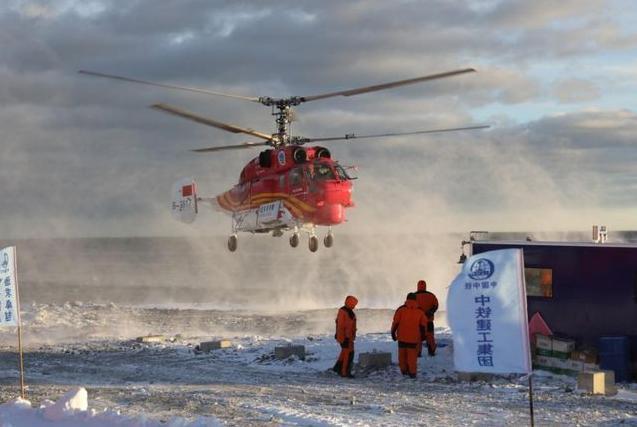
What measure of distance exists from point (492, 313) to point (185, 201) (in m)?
21.7

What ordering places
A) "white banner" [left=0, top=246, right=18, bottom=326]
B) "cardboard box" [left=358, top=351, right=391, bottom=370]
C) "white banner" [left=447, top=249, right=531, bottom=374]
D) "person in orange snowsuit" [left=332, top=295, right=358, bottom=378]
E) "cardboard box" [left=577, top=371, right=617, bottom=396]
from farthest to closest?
"cardboard box" [left=358, top=351, right=391, bottom=370], "person in orange snowsuit" [left=332, top=295, right=358, bottom=378], "cardboard box" [left=577, top=371, right=617, bottom=396], "white banner" [left=0, top=246, right=18, bottom=326], "white banner" [left=447, top=249, right=531, bottom=374]

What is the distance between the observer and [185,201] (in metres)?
29.6

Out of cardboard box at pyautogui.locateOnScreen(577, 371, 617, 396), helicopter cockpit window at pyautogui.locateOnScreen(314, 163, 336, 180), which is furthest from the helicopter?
cardboard box at pyautogui.locateOnScreen(577, 371, 617, 396)

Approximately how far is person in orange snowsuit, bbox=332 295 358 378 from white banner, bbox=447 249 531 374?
23.2 feet

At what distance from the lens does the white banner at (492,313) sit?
8.74 metres

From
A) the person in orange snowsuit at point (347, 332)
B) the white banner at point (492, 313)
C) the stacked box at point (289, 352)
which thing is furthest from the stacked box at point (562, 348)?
the white banner at point (492, 313)

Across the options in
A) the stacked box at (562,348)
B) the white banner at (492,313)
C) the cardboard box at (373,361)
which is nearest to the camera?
the white banner at (492,313)

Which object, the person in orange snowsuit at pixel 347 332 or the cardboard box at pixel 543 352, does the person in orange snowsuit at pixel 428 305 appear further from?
the cardboard box at pixel 543 352

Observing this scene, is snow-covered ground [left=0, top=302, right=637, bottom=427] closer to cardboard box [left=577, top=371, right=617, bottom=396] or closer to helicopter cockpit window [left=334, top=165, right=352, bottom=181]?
cardboard box [left=577, top=371, right=617, bottom=396]

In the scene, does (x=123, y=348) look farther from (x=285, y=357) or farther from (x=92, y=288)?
(x=92, y=288)

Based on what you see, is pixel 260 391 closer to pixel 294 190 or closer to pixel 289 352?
pixel 289 352

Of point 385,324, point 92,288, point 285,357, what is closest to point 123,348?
point 285,357

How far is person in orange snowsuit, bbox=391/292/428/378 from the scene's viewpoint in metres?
15.7

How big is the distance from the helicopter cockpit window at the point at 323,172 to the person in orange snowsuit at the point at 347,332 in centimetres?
631
